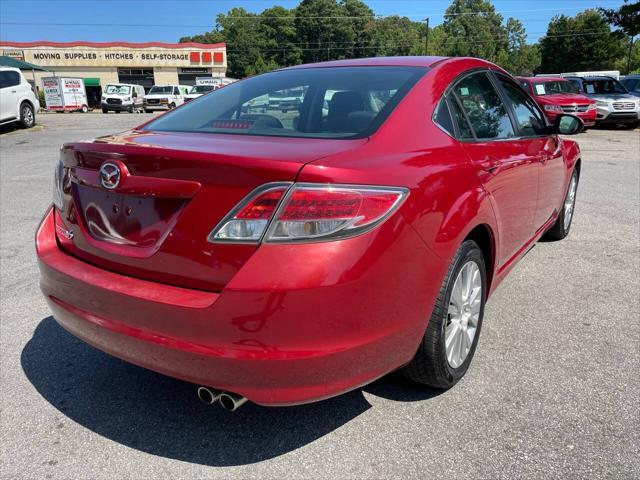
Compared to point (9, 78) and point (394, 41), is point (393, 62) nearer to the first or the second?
point (9, 78)

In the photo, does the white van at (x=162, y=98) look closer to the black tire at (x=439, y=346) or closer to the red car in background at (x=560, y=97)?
the red car in background at (x=560, y=97)

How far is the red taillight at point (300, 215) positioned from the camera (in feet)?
5.90

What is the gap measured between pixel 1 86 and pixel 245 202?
52.8 feet

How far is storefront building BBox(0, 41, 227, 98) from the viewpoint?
5656 centimetres

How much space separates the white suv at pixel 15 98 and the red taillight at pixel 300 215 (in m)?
16.1

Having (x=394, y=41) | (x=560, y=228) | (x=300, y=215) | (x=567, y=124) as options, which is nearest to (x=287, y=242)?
(x=300, y=215)

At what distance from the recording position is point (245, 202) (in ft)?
6.01

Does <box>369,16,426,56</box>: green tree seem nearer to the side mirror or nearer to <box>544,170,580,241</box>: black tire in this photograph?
<box>544,170,580,241</box>: black tire

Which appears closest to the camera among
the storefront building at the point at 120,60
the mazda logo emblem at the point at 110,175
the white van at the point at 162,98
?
the mazda logo emblem at the point at 110,175

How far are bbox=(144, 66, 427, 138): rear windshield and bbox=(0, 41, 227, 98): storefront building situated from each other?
194 feet

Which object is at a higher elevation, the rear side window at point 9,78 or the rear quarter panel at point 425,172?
the rear side window at point 9,78

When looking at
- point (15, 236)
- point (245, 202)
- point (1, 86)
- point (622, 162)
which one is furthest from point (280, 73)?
point (1, 86)

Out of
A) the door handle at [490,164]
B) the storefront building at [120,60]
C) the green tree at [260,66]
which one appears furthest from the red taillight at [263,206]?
the green tree at [260,66]

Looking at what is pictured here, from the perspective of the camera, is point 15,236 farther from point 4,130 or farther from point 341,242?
point 4,130
